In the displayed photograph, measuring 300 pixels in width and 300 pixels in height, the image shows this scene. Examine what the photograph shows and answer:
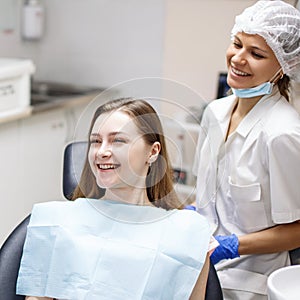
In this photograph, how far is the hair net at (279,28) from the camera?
1.60 m

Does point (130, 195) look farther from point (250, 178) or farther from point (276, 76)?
point (276, 76)

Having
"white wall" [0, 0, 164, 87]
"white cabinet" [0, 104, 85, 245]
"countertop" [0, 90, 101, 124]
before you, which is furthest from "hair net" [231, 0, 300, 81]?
"white wall" [0, 0, 164, 87]

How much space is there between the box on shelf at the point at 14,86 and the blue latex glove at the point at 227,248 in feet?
4.40

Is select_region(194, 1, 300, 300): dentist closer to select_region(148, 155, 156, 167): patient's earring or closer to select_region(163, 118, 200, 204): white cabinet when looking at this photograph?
select_region(163, 118, 200, 204): white cabinet

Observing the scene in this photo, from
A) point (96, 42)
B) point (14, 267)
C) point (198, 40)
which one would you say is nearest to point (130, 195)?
point (14, 267)

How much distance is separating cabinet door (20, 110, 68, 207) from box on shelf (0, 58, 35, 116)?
10 cm

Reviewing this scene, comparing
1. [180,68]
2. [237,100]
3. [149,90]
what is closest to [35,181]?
[180,68]

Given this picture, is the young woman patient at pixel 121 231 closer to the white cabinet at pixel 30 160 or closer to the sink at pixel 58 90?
the white cabinet at pixel 30 160

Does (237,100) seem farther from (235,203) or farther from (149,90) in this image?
(149,90)

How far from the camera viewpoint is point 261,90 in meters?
1.64

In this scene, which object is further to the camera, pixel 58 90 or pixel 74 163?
pixel 58 90

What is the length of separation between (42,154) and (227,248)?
1.54 metres

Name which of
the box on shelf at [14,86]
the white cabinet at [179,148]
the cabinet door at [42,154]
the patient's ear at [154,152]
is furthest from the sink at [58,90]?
the patient's ear at [154,152]

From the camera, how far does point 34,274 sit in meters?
1.42
